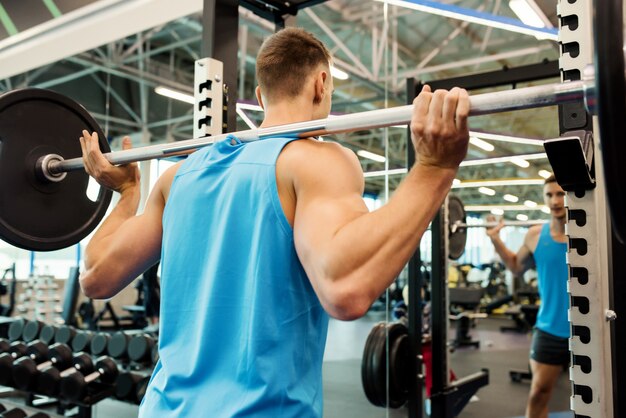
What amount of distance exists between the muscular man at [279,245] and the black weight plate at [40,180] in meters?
0.75

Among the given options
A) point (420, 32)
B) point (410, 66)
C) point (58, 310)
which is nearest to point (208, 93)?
point (58, 310)

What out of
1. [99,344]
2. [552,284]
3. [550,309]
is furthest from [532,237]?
[99,344]

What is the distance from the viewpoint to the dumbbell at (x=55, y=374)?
141 inches

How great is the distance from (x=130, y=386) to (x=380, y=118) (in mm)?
3058

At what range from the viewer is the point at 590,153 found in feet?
3.67

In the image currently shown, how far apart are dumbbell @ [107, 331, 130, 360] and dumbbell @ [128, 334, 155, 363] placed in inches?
3.9

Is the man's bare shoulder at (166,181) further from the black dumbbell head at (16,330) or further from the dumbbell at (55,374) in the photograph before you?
the black dumbbell head at (16,330)

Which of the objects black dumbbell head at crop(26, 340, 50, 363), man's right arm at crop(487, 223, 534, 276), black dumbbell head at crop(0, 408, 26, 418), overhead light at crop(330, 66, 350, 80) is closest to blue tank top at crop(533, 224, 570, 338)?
man's right arm at crop(487, 223, 534, 276)

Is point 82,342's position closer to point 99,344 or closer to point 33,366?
point 99,344

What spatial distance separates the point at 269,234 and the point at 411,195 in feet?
0.86

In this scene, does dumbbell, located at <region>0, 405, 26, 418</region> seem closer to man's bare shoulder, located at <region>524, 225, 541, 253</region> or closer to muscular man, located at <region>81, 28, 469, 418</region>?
muscular man, located at <region>81, 28, 469, 418</region>

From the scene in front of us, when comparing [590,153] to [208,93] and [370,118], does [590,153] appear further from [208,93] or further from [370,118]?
[208,93]

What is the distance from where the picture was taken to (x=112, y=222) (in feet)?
4.58

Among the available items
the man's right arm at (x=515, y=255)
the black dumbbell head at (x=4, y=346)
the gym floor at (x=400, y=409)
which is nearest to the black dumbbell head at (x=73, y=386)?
the gym floor at (x=400, y=409)
